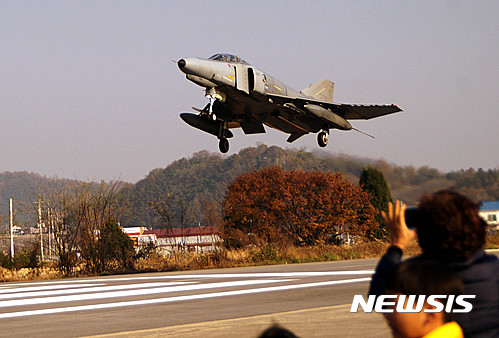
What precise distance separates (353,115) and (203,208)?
844 centimetres

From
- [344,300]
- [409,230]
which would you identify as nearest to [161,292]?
[344,300]

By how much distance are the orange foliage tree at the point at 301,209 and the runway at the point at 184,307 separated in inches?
633

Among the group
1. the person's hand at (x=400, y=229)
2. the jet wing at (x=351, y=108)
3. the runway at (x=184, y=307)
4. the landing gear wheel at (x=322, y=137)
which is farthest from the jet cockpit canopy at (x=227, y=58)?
the person's hand at (x=400, y=229)

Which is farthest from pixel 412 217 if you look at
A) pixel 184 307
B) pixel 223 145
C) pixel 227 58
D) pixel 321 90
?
pixel 321 90

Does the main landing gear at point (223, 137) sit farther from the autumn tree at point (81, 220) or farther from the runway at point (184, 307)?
the runway at point (184, 307)

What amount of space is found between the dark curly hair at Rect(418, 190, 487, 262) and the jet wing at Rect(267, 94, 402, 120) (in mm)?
23505

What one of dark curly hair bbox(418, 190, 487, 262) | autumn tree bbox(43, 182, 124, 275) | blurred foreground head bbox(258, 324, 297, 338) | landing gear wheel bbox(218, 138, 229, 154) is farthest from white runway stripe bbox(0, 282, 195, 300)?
blurred foreground head bbox(258, 324, 297, 338)

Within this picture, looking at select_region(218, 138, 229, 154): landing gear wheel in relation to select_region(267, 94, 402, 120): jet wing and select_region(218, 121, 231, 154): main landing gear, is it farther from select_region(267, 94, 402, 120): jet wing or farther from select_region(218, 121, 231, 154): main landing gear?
select_region(267, 94, 402, 120): jet wing

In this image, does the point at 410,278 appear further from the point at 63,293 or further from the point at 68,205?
the point at 68,205

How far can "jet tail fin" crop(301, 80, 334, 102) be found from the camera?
32.8 metres

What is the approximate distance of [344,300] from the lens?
36.6 ft

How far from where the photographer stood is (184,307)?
460 inches

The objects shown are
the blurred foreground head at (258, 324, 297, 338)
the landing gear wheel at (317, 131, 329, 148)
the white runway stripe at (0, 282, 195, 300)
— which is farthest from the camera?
the landing gear wheel at (317, 131, 329, 148)

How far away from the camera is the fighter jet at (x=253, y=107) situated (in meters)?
23.2
